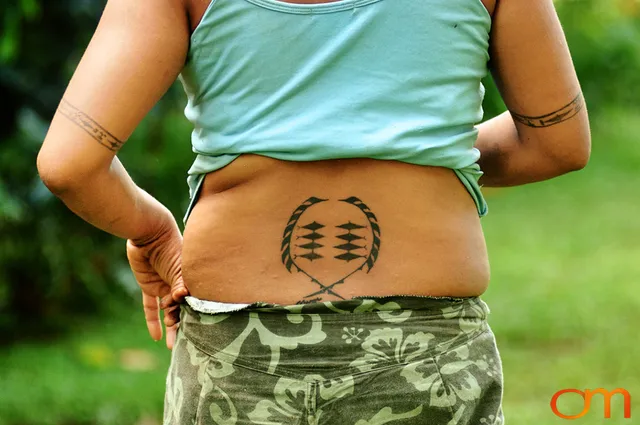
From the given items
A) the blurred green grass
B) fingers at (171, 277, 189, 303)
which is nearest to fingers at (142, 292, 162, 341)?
fingers at (171, 277, 189, 303)

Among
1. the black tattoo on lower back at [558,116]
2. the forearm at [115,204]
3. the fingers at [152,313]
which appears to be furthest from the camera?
the fingers at [152,313]

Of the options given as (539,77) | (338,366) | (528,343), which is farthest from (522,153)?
(528,343)

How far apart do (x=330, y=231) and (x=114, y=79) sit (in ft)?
1.41

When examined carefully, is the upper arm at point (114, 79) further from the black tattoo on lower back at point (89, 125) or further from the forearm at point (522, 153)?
the forearm at point (522, 153)

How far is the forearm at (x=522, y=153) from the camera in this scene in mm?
2033

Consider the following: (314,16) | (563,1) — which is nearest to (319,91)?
(314,16)

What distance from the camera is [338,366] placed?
1732 mm

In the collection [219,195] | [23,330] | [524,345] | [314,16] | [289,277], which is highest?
[314,16]

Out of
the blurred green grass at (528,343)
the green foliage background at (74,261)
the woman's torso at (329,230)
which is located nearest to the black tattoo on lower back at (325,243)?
the woman's torso at (329,230)

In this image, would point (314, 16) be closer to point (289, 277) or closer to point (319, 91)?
point (319, 91)

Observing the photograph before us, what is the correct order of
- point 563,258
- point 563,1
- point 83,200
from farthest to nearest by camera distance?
point 563,1, point 563,258, point 83,200

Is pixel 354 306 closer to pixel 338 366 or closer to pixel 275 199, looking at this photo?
pixel 338 366

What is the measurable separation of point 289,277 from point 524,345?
3.87 meters

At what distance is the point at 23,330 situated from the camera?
5410mm
